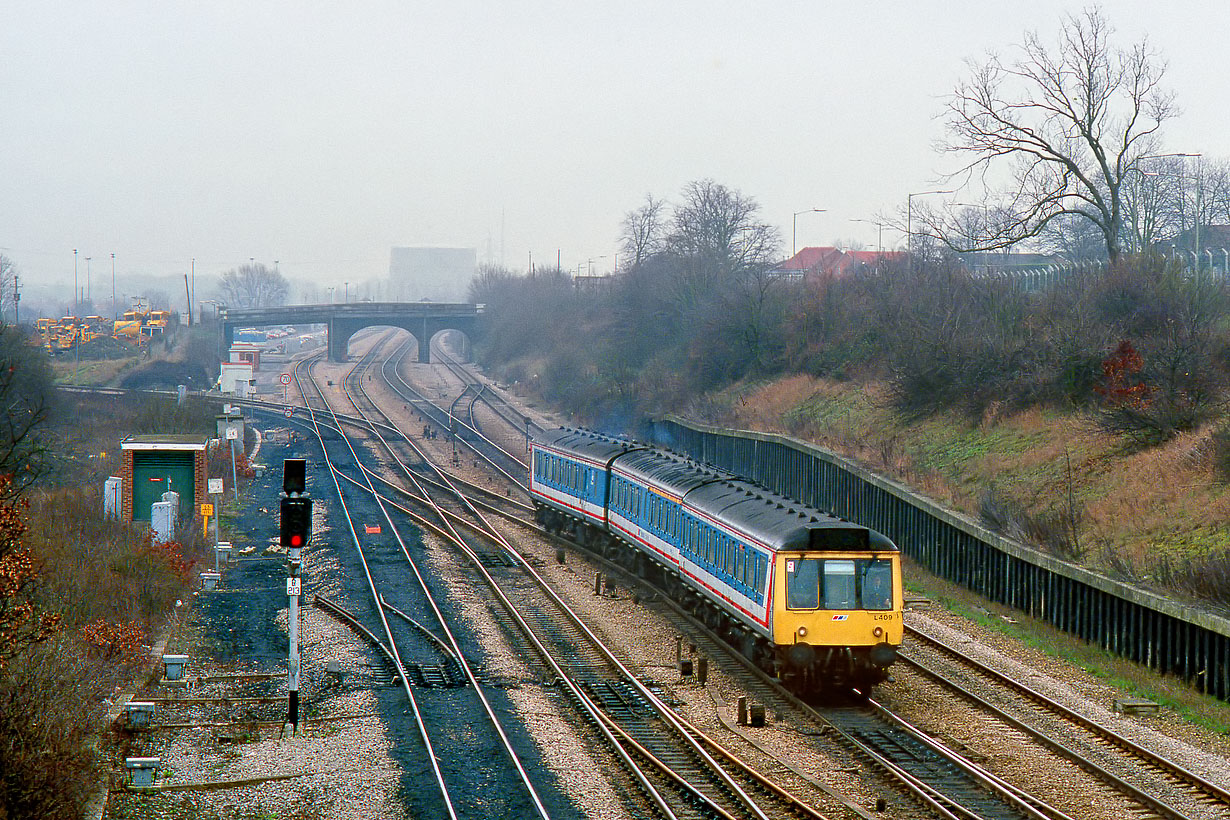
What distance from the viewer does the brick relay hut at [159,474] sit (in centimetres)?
3575

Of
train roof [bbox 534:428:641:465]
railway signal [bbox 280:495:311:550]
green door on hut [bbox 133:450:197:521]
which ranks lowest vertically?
green door on hut [bbox 133:450:197:521]

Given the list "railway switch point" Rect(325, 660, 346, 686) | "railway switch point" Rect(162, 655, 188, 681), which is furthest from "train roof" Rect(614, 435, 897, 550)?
"railway switch point" Rect(162, 655, 188, 681)

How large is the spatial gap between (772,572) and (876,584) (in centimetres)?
158

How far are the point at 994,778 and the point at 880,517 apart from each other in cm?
1986

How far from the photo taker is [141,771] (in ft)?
46.6

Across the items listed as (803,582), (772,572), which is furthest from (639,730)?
(803,582)

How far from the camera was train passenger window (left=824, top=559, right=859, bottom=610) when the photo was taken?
1802 cm

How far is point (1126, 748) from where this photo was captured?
51.7 feet

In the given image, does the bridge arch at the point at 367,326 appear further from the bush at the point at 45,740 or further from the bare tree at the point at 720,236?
the bush at the point at 45,740

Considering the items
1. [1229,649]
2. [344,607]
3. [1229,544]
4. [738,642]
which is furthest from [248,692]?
[1229,544]

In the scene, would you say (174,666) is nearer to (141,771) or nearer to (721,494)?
(141,771)

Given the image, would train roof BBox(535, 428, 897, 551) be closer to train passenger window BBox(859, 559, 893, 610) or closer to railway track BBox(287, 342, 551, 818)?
train passenger window BBox(859, 559, 893, 610)

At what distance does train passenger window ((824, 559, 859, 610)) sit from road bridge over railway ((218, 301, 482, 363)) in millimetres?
97446

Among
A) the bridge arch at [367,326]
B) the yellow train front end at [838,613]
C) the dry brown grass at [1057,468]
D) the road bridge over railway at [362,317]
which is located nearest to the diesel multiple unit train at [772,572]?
the yellow train front end at [838,613]
